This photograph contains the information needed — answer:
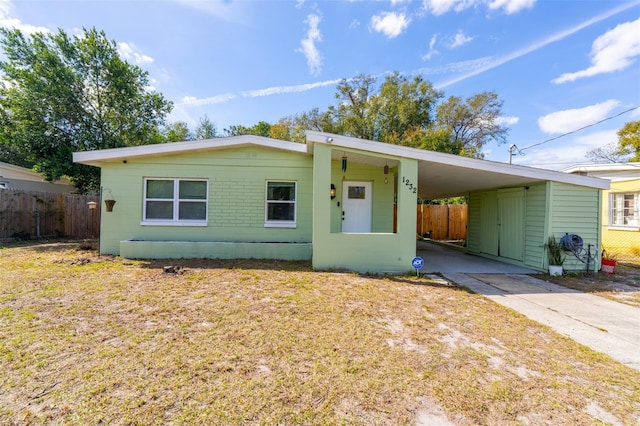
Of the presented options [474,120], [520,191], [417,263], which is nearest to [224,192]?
[417,263]

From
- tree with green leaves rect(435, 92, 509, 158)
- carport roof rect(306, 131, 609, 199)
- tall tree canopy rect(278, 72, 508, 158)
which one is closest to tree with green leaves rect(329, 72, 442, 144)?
tall tree canopy rect(278, 72, 508, 158)

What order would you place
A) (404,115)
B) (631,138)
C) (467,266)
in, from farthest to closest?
1. (404,115)
2. (631,138)
3. (467,266)

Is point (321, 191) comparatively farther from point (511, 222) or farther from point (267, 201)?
point (511, 222)

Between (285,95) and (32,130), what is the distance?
14.0m

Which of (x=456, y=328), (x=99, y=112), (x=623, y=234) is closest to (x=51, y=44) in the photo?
(x=99, y=112)

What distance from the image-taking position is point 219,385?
2.26m

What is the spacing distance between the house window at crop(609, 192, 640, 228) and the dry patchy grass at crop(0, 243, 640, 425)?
1007 cm

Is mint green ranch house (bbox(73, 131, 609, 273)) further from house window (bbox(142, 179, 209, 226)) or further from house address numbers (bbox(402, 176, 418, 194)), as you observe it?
house address numbers (bbox(402, 176, 418, 194))

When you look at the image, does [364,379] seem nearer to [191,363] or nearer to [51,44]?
[191,363]

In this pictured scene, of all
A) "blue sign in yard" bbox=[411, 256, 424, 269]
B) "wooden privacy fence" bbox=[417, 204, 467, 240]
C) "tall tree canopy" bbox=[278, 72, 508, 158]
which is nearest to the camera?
"blue sign in yard" bbox=[411, 256, 424, 269]

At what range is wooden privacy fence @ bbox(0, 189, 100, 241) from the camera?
10320mm

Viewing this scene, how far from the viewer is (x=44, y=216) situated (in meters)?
11.5

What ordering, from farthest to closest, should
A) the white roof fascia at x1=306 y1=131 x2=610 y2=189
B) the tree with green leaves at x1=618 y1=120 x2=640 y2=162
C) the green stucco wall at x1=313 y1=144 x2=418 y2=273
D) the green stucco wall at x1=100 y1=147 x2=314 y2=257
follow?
the tree with green leaves at x1=618 y1=120 x2=640 y2=162
the green stucco wall at x1=100 y1=147 x2=314 y2=257
the green stucco wall at x1=313 y1=144 x2=418 y2=273
the white roof fascia at x1=306 y1=131 x2=610 y2=189

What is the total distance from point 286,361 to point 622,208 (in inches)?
556
